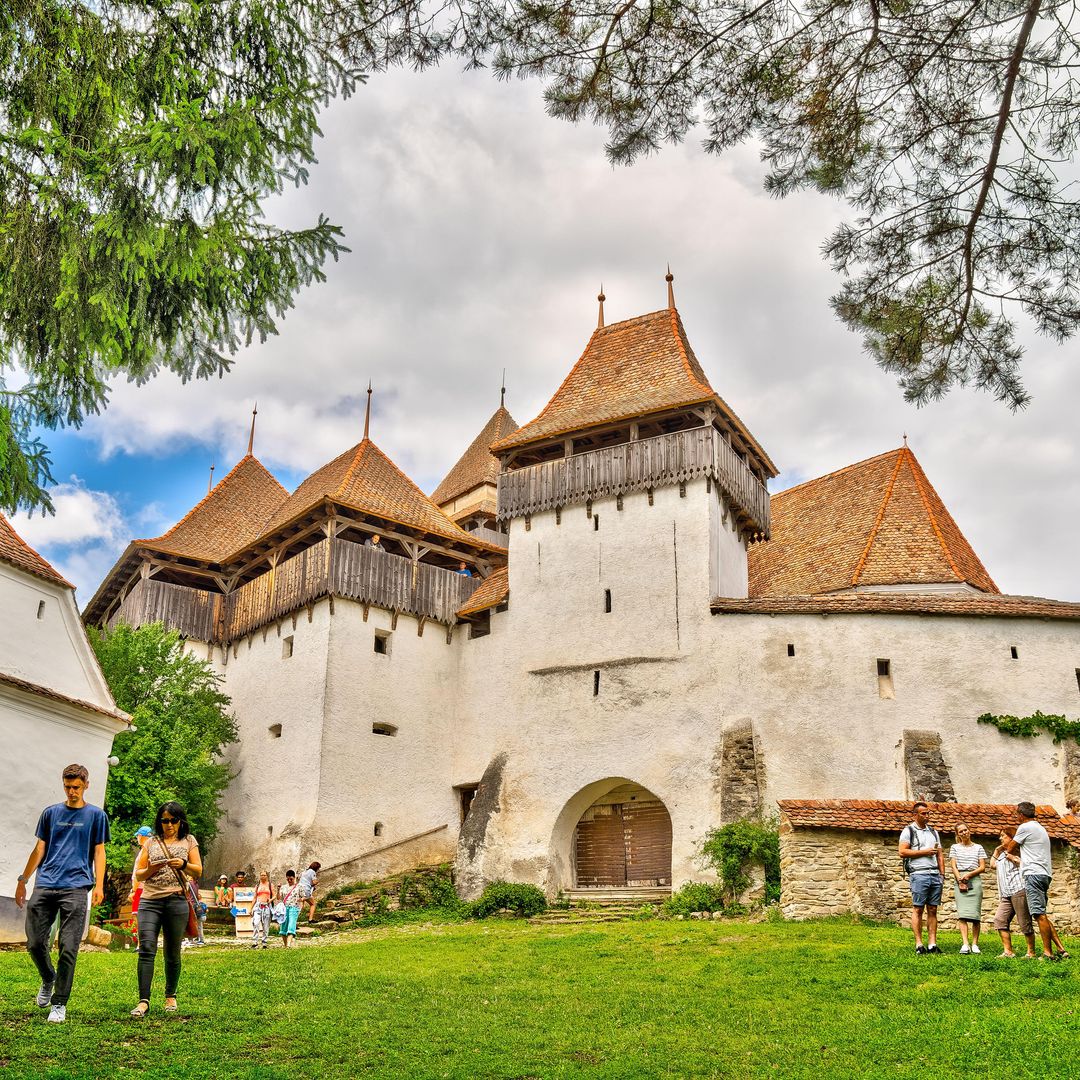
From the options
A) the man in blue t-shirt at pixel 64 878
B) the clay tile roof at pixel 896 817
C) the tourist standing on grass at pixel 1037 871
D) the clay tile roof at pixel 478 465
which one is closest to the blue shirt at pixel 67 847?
the man in blue t-shirt at pixel 64 878

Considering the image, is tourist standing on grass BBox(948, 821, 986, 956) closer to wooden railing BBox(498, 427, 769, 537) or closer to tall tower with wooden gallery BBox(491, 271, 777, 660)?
tall tower with wooden gallery BBox(491, 271, 777, 660)

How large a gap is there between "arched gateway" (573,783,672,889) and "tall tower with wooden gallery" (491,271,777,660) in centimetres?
304

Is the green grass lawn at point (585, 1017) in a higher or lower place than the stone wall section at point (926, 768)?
lower

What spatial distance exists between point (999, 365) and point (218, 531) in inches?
962

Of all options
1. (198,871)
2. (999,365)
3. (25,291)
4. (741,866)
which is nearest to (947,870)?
(741,866)

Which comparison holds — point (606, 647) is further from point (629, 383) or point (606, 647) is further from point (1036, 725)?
point (1036, 725)

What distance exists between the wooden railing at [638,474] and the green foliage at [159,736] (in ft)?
25.3

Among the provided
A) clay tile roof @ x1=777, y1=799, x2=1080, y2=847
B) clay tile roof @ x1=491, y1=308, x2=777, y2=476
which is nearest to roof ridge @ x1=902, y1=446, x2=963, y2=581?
clay tile roof @ x1=491, y1=308, x2=777, y2=476

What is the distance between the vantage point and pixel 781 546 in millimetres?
27656

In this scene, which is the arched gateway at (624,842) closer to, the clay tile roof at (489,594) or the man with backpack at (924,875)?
the clay tile roof at (489,594)

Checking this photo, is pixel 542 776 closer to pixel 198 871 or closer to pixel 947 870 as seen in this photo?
pixel 947 870

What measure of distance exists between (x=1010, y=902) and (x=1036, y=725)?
9.89 m

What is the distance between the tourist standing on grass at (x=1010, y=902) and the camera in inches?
420

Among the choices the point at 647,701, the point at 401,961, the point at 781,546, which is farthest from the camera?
the point at 781,546
